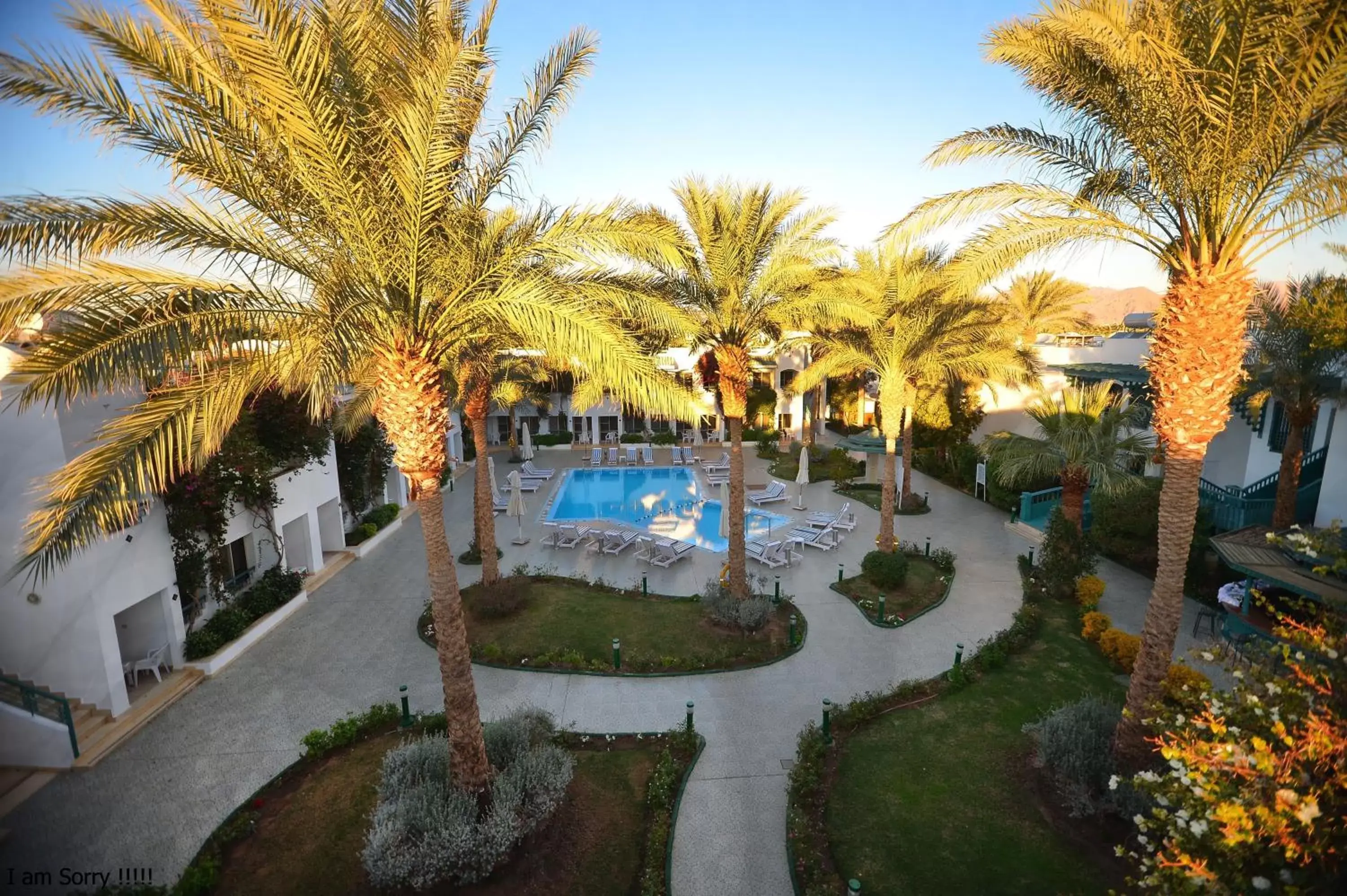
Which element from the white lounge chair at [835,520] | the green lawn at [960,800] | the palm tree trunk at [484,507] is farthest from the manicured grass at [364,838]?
the white lounge chair at [835,520]

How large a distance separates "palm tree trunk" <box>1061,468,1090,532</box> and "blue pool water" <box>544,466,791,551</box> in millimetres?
7004

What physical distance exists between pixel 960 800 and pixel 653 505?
16.3 meters

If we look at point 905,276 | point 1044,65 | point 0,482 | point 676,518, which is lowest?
point 676,518

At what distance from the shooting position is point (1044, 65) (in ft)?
22.6

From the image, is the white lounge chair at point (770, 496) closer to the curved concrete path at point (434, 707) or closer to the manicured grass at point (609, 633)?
the curved concrete path at point (434, 707)

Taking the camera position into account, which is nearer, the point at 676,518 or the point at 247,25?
the point at 247,25

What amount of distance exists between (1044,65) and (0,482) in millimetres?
14280

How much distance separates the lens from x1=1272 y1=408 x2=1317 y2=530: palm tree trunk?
12.0 metres

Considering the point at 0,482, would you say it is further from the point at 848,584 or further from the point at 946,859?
the point at 848,584

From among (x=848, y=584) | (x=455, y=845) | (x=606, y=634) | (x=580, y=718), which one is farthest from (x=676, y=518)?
(x=455, y=845)

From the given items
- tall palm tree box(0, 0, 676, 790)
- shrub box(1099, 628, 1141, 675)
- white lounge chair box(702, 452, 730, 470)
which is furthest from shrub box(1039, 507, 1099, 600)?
white lounge chair box(702, 452, 730, 470)

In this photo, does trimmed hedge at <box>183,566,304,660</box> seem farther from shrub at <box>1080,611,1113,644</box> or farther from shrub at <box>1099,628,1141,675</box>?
shrub at <box>1080,611,1113,644</box>

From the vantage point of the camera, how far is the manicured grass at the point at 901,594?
41.0 ft

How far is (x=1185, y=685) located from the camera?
15.3ft
